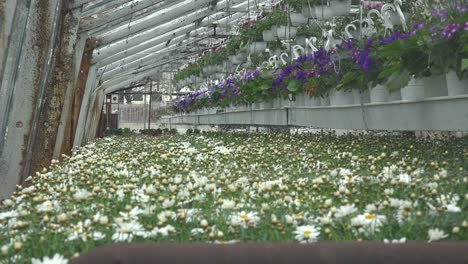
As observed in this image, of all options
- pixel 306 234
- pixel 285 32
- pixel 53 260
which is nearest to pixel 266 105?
pixel 285 32

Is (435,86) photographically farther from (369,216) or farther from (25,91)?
(25,91)

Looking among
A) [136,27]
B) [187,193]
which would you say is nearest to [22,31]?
[187,193]

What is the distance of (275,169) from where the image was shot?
3941 mm

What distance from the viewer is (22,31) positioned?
17.5 ft

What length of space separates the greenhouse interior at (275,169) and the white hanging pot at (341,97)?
10mm

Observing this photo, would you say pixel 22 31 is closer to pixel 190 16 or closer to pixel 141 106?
pixel 190 16

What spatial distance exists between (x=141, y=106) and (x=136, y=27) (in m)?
24.9

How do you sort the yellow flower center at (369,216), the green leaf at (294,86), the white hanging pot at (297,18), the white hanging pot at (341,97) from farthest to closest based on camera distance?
1. the white hanging pot at (297,18)
2. the green leaf at (294,86)
3. the white hanging pot at (341,97)
4. the yellow flower center at (369,216)

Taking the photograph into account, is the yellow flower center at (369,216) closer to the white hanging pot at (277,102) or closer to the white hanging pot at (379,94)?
the white hanging pot at (379,94)

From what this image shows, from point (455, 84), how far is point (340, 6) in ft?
11.7

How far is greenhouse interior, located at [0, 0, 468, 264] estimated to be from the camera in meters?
1.88

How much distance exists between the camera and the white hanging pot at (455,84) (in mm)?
3746

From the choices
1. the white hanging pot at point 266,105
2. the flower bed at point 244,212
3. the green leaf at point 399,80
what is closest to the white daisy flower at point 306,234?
the flower bed at point 244,212

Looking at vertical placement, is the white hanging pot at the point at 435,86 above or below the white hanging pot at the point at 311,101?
below
